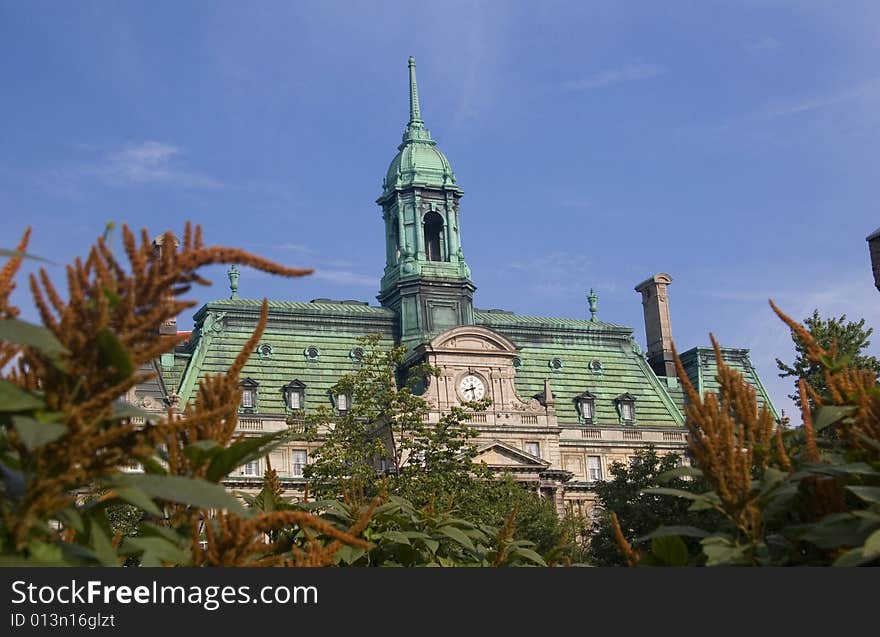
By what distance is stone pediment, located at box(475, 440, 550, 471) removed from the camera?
8094 centimetres

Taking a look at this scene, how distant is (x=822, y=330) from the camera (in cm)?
5347

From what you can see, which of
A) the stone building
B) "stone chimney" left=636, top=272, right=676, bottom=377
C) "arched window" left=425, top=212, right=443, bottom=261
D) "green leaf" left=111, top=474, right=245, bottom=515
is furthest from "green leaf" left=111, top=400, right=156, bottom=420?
"stone chimney" left=636, top=272, right=676, bottom=377

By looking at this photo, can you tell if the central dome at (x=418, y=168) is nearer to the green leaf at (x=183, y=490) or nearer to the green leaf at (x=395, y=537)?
the green leaf at (x=395, y=537)

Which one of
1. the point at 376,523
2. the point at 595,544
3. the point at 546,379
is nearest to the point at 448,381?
the point at 546,379

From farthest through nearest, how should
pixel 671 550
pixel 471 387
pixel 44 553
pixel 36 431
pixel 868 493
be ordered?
pixel 471 387 < pixel 671 550 < pixel 868 493 < pixel 44 553 < pixel 36 431

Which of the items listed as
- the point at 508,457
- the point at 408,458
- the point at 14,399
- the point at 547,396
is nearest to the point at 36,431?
the point at 14,399

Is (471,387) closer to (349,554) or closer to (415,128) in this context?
(415,128)

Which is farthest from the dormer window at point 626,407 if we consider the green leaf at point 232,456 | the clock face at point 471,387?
the green leaf at point 232,456

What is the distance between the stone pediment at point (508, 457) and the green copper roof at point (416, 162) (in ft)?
77.8

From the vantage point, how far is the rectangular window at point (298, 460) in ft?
279

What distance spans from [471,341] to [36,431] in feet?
262

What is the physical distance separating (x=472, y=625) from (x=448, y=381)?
77.5 meters

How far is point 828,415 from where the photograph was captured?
9.53m

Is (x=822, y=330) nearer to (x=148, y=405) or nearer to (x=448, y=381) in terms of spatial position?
(x=448, y=381)
